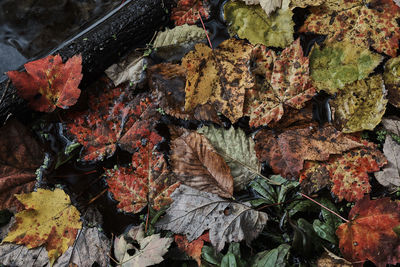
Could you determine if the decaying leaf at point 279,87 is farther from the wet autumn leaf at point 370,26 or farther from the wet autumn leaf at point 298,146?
the wet autumn leaf at point 370,26

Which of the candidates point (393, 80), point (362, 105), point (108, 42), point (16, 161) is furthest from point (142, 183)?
point (393, 80)

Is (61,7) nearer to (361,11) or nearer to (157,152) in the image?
(157,152)

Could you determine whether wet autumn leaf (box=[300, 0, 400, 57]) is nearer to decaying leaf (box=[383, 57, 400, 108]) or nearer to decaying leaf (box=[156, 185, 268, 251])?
decaying leaf (box=[383, 57, 400, 108])

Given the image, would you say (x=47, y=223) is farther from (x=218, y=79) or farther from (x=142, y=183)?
(x=218, y=79)

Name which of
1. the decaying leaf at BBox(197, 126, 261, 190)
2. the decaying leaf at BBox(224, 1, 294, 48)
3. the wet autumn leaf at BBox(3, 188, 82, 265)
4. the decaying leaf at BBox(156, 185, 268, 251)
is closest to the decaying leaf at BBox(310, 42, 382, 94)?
A: the decaying leaf at BBox(224, 1, 294, 48)

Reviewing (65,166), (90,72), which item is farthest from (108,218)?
(90,72)
